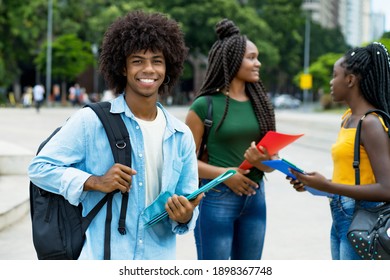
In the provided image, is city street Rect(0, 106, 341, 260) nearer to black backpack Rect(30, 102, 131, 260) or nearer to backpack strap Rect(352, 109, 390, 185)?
backpack strap Rect(352, 109, 390, 185)

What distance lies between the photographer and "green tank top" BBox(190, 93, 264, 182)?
148 inches

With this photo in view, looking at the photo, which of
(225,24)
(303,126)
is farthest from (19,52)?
(225,24)

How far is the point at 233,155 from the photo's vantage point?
3.80 meters

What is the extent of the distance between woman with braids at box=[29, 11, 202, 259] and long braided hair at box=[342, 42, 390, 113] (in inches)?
36.3

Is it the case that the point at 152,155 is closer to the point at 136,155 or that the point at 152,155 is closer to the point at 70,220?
the point at 136,155

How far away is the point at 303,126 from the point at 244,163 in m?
23.4

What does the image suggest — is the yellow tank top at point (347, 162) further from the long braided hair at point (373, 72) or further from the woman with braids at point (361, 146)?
the long braided hair at point (373, 72)

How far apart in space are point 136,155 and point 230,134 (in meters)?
1.35

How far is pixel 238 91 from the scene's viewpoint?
3.95 m

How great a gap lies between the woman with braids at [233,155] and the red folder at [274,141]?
0.49ft

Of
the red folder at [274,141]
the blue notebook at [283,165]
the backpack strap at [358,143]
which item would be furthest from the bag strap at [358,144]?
the red folder at [274,141]

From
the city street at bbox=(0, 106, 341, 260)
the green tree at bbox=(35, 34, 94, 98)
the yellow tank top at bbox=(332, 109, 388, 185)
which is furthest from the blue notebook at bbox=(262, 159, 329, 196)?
the green tree at bbox=(35, 34, 94, 98)

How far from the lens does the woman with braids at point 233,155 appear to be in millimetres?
3760

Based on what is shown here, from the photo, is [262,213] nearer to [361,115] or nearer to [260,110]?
[260,110]
